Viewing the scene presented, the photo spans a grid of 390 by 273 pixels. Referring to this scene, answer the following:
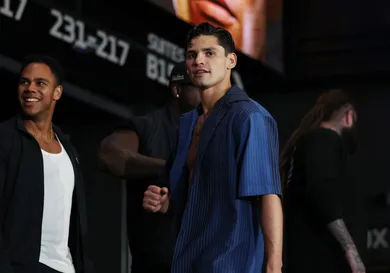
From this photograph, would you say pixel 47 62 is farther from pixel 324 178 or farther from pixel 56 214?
pixel 324 178

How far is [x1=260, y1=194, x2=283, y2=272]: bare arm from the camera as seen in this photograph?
14.3 ft

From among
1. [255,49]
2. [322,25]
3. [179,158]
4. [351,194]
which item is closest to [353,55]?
[322,25]

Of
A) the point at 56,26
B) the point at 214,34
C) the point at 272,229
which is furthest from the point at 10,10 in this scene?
the point at 272,229

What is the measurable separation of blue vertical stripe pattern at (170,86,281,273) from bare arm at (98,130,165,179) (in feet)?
4.92

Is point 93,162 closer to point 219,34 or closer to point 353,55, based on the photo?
point 353,55

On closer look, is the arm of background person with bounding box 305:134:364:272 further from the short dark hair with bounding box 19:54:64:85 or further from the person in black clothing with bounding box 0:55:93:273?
the short dark hair with bounding box 19:54:64:85

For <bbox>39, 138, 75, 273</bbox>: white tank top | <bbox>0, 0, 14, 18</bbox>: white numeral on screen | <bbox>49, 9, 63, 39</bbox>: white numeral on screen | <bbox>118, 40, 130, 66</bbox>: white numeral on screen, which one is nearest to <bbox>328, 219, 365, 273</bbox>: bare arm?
<bbox>39, 138, 75, 273</bbox>: white tank top

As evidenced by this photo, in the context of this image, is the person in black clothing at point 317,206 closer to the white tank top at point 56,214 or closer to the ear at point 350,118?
the ear at point 350,118

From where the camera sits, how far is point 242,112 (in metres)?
4.56

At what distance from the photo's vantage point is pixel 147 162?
6.20m

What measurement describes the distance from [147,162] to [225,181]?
173cm

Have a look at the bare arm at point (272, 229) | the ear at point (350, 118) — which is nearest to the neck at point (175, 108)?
the ear at point (350, 118)

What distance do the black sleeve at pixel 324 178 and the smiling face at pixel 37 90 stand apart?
172 centimetres

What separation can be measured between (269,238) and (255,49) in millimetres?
8515
